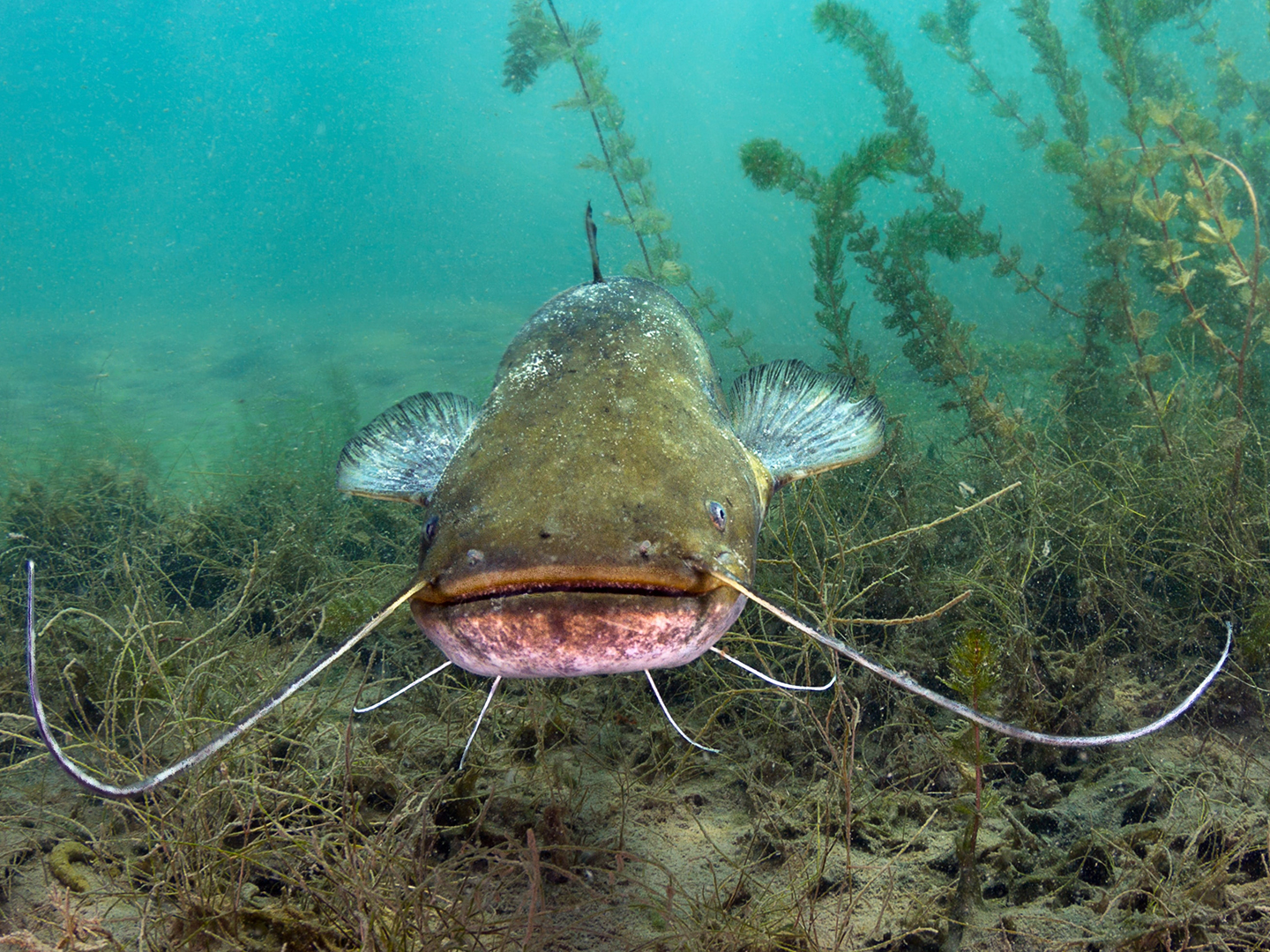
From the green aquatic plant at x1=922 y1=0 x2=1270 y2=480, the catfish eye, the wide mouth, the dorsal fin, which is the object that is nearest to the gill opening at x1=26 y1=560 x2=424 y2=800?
the wide mouth

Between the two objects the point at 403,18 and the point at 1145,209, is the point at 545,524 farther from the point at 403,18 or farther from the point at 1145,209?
the point at 403,18

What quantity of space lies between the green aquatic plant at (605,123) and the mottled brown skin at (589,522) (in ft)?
12.4

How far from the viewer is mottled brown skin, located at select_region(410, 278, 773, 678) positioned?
144cm

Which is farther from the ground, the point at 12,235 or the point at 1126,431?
the point at 1126,431

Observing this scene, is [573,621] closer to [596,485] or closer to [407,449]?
[596,485]

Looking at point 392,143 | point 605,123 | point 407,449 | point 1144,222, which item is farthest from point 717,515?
point 392,143

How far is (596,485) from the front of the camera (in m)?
1.67

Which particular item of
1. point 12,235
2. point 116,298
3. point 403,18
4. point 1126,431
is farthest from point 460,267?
point 1126,431

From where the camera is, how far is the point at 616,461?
1761mm

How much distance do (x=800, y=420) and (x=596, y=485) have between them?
1.37 meters

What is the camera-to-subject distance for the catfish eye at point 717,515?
1785mm

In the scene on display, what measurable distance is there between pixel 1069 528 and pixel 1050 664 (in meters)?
1.10

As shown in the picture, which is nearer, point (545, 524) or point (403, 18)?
point (545, 524)

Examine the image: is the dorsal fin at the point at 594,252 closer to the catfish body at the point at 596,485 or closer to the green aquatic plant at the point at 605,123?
the catfish body at the point at 596,485
